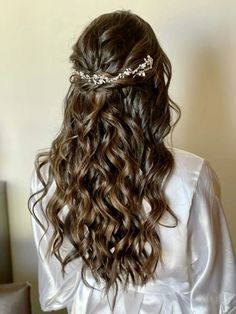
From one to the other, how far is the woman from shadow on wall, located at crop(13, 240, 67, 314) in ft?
1.87

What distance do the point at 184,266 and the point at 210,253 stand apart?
0.07 meters

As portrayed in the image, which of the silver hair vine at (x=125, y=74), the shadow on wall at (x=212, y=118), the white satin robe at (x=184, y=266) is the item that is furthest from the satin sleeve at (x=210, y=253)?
the shadow on wall at (x=212, y=118)

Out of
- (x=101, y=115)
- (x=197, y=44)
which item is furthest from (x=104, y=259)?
(x=197, y=44)

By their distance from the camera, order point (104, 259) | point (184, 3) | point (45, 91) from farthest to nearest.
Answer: point (45, 91) < point (184, 3) < point (104, 259)

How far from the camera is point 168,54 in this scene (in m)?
1.37

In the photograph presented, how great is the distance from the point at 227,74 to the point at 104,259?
2.30 ft

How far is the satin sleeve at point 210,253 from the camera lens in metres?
0.96

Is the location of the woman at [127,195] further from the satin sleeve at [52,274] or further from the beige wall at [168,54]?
the beige wall at [168,54]

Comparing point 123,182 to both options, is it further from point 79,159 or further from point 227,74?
point 227,74

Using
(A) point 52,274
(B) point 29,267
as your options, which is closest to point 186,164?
(A) point 52,274

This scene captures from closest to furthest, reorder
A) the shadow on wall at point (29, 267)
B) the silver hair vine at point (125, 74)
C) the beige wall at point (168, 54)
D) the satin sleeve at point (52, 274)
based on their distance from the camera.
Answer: the silver hair vine at point (125, 74) → the satin sleeve at point (52, 274) → the beige wall at point (168, 54) → the shadow on wall at point (29, 267)

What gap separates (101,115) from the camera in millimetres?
896

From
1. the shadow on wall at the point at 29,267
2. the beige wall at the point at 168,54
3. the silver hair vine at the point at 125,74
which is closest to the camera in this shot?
the silver hair vine at the point at 125,74

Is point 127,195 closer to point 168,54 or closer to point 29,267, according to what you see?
point 168,54
